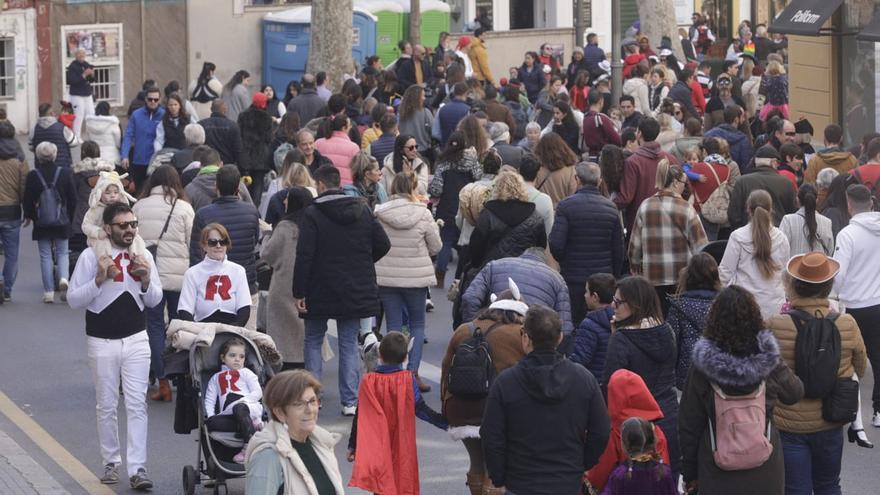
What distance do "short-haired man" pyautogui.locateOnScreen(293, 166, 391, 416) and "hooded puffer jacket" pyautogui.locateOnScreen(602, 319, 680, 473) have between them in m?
3.50

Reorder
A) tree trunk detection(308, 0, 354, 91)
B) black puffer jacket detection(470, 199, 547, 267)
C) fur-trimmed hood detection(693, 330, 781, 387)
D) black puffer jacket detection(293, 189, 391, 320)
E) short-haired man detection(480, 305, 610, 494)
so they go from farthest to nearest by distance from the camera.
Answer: tree trunk detection(308, 0, 354, 91)
black puffer jacket detection(470, 199, 547, 267)
black puffer jacket detection(293, 189, 391, 320)
short-haired man detection(480, 305, 610, 494)
fur-trimmed hood detection(693, 330, 781, 387)

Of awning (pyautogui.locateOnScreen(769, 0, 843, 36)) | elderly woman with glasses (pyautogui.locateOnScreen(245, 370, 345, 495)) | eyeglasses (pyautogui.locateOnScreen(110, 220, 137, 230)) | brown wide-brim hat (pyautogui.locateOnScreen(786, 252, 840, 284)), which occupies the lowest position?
elderly woman with glasses (pyautogui.locateOnScreen(245, 370, 345, 495))

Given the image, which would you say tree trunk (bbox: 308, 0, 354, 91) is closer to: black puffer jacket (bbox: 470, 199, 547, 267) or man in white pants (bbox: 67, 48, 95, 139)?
man in white pants (bbox: 67, 48, 95, 139)

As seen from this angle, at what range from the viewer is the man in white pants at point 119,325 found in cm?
1024

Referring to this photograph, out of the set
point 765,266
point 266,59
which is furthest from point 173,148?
point 266,59

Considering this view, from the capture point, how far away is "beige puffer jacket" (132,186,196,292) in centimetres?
1286

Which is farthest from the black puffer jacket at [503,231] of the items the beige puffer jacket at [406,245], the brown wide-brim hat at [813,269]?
the brown wide-brim hat at [813,269]

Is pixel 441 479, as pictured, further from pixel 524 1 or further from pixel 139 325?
pixel 524 1

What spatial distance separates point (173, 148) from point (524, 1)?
100 feet

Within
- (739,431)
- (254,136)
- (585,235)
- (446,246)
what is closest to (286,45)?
(254,136)

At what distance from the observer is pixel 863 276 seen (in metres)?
11.7

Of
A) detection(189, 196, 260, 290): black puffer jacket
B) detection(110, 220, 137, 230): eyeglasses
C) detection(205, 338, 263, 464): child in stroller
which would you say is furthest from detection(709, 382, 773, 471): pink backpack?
detection(189, 196, 260, 290): black puffer jacket

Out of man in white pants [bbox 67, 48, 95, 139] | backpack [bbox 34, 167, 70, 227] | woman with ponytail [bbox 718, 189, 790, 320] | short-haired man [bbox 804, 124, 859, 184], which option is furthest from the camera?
man in white pants [bbox 67, 48, 95, 139]

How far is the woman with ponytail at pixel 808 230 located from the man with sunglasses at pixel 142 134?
32.2 feet
